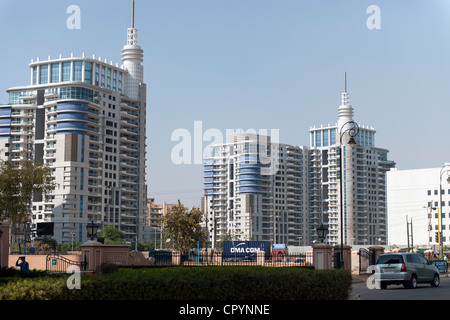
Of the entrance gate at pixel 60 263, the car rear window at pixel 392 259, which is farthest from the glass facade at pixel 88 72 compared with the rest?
the car rear window at pixel 392 259

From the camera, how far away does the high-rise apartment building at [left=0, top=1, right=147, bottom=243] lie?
13550 cm

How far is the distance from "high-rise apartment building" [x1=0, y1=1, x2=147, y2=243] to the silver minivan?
108 m

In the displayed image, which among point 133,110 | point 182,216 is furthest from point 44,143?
point 182,216

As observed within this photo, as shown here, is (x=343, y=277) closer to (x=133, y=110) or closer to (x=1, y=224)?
(x=1, y=224)

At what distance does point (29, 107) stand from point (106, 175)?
23427 mm

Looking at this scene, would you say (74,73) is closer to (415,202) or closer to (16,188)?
(16,188)

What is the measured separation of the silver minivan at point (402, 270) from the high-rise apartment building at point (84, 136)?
10812 cm

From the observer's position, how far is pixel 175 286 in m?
14.7

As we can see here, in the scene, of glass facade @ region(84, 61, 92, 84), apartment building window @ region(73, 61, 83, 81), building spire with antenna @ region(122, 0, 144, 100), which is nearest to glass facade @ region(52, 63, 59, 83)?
apartment building window @ region(73, 61, 83, 81)

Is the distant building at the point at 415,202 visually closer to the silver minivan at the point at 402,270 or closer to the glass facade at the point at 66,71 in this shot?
the glass facade at the point at 66,71

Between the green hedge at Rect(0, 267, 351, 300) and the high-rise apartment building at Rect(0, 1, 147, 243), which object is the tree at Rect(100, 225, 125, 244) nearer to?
the high-rise apartment building at Rect(0, 1, 147, 243)

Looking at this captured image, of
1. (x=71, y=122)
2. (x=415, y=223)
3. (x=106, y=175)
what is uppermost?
(x=71, y=122)

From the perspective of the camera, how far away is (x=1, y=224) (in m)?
31.0
